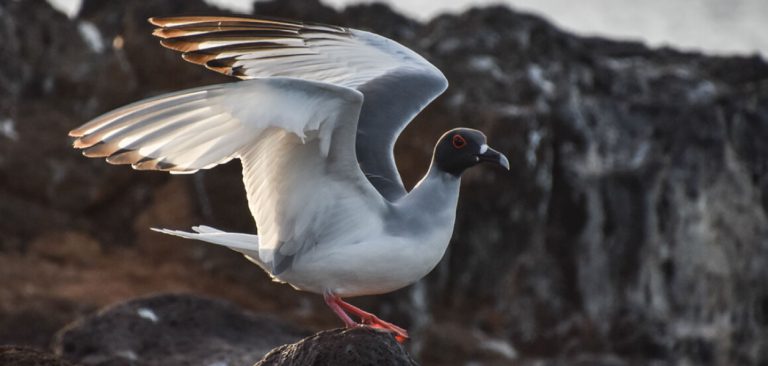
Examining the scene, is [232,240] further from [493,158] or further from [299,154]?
[493,158]

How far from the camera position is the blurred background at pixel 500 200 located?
1121 cm

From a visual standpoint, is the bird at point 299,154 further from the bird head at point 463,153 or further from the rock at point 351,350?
the rock at point 351,350

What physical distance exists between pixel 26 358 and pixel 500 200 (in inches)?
272

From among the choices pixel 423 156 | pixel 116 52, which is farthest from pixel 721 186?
pixel 116 52

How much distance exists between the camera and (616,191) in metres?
12.0

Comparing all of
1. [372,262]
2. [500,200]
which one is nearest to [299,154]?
[372,262]

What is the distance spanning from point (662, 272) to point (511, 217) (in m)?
1.94

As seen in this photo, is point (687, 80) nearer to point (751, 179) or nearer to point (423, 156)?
point (751, 179)

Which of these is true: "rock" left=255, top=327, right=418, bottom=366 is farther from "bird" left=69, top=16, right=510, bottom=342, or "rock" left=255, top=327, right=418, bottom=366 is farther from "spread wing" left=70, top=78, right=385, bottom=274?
"spread wing" left=70, top=78, right=385, bottom=274

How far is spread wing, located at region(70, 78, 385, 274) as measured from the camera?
15.8 ft

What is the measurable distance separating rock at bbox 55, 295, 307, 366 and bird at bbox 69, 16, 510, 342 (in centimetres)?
102

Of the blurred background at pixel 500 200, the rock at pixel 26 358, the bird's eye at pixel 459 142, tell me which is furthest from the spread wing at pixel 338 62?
the blurred background at pixel 500 200

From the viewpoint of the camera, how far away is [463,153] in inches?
217

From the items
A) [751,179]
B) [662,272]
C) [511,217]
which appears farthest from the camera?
[751,179]
